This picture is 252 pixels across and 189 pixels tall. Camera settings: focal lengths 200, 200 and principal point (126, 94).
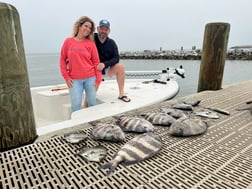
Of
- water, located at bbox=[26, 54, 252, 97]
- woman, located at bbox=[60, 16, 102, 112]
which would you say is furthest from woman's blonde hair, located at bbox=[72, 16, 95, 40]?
water, located at bbox=[26, 54, 252, 97]

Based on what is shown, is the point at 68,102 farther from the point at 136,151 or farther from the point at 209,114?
the point at 136,151

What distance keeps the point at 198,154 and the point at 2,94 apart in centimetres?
181

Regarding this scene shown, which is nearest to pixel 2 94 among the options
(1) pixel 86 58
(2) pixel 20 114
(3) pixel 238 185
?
(2) pixel 20 114

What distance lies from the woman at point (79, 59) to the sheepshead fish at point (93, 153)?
166 centimetres

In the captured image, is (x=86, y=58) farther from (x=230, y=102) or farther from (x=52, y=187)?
(x=230, y=102)

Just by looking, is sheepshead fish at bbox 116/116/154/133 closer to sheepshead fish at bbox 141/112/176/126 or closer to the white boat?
sheepshead fish at bbox 141/112/176/126

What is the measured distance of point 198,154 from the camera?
1.67 metres

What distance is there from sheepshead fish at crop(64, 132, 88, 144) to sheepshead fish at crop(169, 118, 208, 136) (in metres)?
0.89

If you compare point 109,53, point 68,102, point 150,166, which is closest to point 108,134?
point 150,166

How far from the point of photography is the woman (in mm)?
3119

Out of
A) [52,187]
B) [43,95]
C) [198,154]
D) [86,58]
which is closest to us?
[52,187]

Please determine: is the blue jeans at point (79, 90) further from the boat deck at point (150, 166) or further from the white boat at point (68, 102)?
the boat deck at point (150, 166)

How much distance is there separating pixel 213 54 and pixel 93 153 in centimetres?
391

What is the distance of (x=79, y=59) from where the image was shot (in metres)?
3.14
